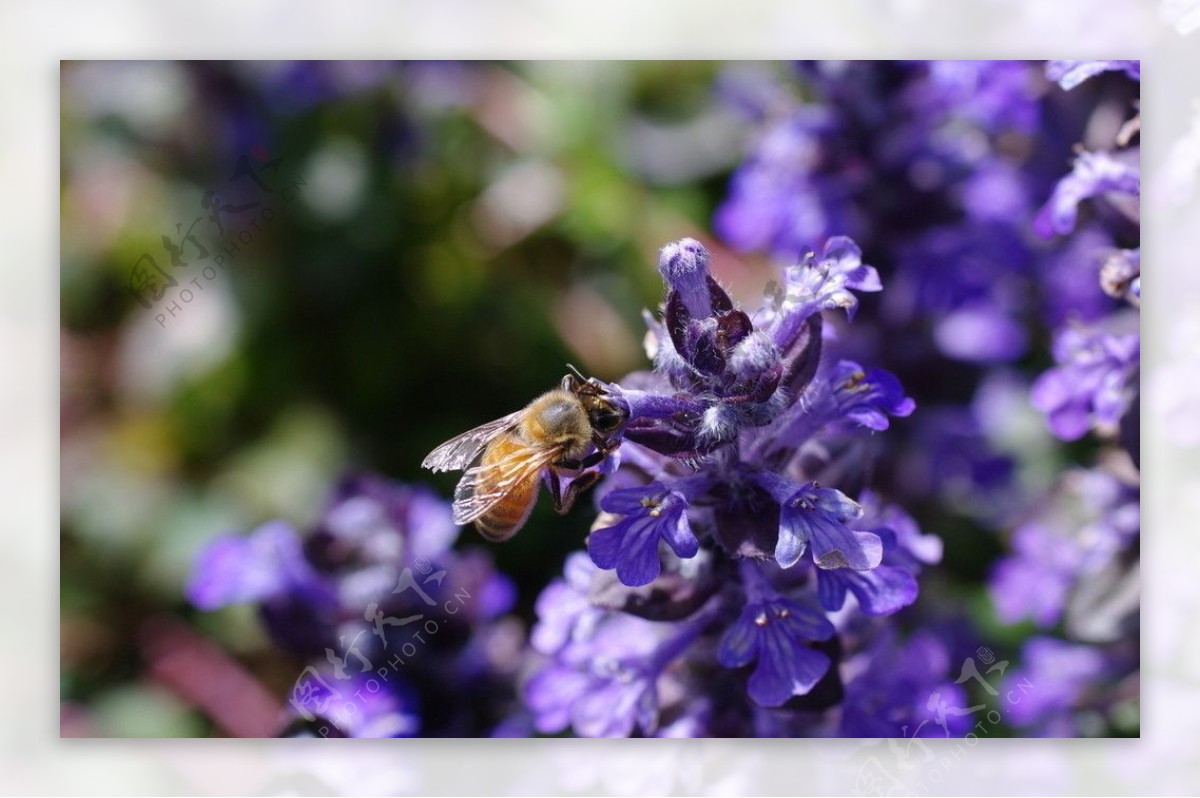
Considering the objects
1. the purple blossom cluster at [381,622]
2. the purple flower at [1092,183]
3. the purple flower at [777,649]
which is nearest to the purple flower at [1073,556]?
the purple flower at [1092,183]

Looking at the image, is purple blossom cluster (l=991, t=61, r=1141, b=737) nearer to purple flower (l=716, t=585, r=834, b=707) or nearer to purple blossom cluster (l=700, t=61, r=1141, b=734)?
purple blossom cluster (l=700, t=61, r=1141, b=734)

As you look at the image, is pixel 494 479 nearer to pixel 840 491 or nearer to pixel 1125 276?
pixel 840 491

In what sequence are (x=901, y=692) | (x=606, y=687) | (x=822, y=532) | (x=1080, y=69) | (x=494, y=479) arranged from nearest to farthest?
(x=822, y=532)
(x=494, y=479)
(x=606, y=687)
(x=901, y=692)
(x=1080, y=69)
